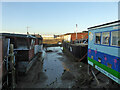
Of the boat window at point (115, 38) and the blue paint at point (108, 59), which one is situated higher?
the boat window at point (115, 38)

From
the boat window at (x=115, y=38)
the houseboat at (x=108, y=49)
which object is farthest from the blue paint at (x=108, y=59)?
the boat window at (x=115, y=38)

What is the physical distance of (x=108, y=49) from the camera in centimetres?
548

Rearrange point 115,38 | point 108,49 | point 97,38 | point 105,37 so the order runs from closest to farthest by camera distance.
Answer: point 115,38 → point 108,49 → point 105,37 → point 97,38

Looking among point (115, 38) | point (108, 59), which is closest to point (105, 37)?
point (115, 38)

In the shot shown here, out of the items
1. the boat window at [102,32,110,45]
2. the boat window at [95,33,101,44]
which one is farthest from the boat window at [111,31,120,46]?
the boat window at [95,33,101,44]

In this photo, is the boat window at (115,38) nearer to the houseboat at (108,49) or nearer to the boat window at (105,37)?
the houseboat at (108,49)

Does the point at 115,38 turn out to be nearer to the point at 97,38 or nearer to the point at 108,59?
the point at 108,59

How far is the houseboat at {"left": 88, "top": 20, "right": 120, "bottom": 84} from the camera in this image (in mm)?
4871

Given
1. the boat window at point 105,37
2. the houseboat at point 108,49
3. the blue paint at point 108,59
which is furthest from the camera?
the boat window at point 105,37

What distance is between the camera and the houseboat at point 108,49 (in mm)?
4871

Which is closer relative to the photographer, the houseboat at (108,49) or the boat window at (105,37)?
the houseboat at (108,49)

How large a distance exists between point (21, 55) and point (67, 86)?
613 centimetres

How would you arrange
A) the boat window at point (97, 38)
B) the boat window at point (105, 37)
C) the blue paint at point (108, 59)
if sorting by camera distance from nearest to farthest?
the blue paint at point (108, 59), the boat window at point (105, 37), the boat window at point (97, 38)

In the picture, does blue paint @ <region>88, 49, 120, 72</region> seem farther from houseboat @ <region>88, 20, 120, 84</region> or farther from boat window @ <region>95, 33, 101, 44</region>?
boat window @ <region>95, 33, 101, 44</region>
